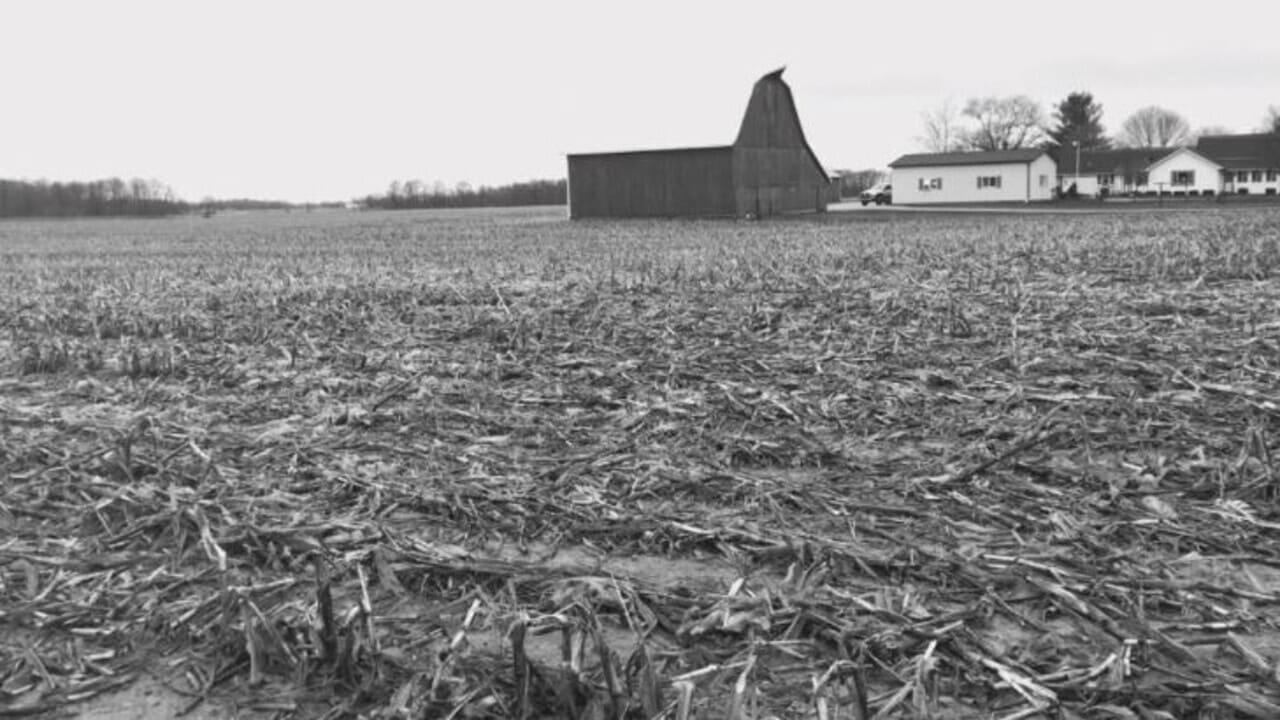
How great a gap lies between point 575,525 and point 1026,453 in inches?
75.2

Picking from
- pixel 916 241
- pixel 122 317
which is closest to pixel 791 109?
pixel 916 241

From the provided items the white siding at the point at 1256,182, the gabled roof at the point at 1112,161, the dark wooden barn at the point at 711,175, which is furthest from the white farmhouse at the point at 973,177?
the dark wooden barn at the point at 711,175

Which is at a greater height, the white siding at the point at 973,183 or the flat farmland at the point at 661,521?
the white siding at the point at 973,183

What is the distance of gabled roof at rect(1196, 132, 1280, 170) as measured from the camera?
80688 millimetres

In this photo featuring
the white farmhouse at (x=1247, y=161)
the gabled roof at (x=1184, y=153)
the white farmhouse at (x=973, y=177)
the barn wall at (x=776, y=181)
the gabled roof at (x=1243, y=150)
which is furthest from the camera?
the gabled roof at (x=1184, y=153)

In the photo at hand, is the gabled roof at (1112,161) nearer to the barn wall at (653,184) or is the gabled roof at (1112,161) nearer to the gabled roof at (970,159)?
the gabled roof at (970,159)

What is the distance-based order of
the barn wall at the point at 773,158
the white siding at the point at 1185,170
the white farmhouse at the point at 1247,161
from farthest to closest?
1. the white siding at the point at 1185,170
2. the white farmhouse at the point at 1247,161
3. the barn wall at the point at 773,158

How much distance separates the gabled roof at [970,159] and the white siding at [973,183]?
0.89 feet

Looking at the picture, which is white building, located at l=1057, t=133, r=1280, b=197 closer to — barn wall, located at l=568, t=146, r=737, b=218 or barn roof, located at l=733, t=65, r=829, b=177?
barn roof, located at l=733, t=65, r=829, b=177

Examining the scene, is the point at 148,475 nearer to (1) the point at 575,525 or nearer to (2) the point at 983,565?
(1) the point at 575,525

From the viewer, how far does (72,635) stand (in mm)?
2953

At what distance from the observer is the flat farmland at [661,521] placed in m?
2.59

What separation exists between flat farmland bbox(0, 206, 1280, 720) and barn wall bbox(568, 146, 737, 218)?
35740mm

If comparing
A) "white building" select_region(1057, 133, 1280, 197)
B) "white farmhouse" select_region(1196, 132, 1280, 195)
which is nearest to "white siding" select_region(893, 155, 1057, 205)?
Result: "white building" select_region(1057, 133, 1280, 197)
